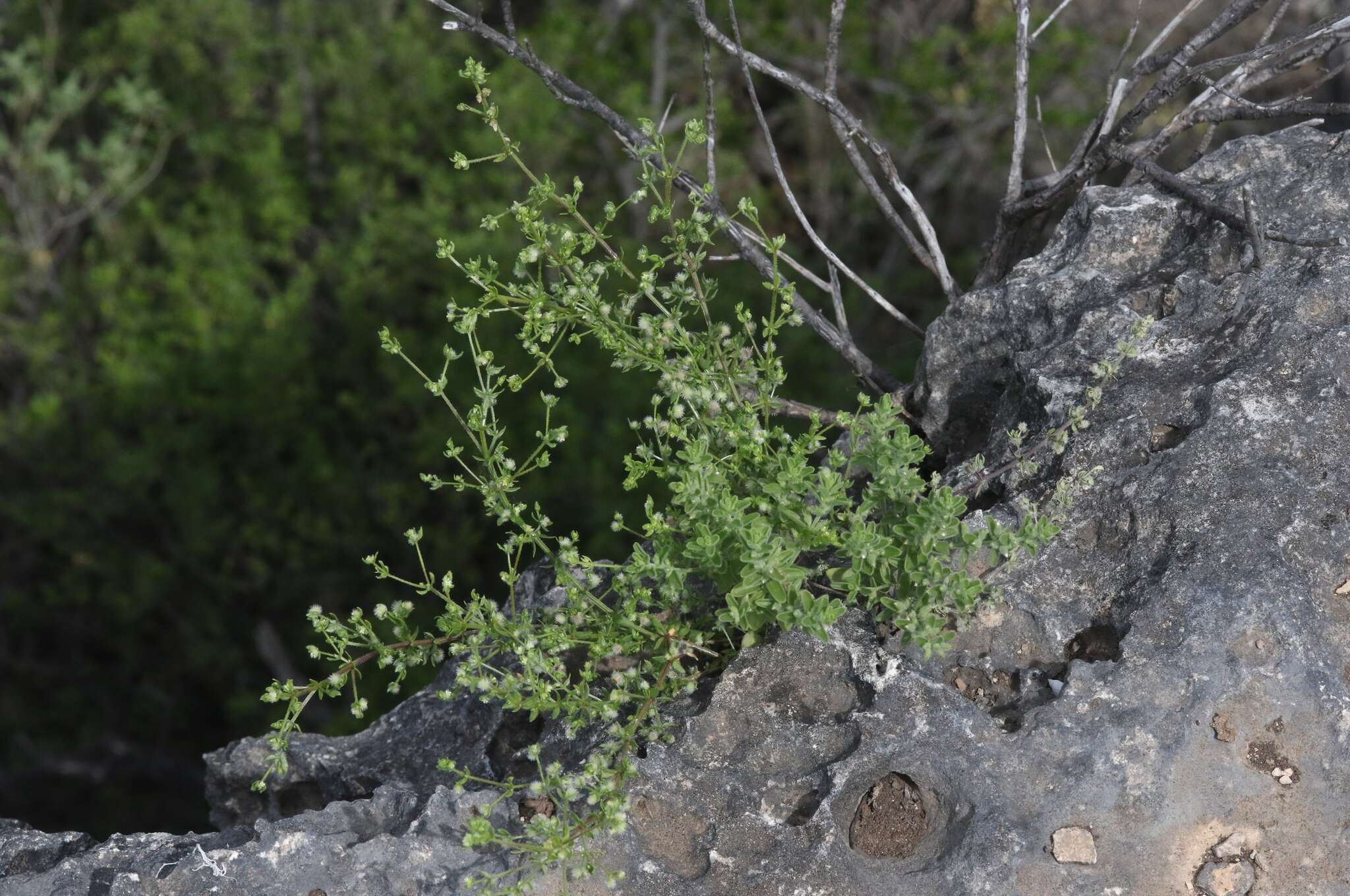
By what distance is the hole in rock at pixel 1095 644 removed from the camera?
1.93 m

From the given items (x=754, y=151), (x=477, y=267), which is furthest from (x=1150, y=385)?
(x=754, y=151)

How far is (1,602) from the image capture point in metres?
6.86

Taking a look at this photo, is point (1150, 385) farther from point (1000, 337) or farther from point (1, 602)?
point (1, 602)

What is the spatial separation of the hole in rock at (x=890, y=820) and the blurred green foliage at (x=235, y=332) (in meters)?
4.06

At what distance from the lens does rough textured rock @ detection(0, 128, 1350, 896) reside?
1775 mm

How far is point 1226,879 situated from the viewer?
1.76 meters

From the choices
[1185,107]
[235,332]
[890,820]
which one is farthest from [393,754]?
[235,332]

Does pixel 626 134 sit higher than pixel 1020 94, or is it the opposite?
pixel 1020 94

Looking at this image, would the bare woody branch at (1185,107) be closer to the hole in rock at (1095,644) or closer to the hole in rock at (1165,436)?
the hole in rock at (1165,436)

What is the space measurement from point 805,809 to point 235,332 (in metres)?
5.31

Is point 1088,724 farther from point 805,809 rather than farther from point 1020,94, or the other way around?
point 1020,94

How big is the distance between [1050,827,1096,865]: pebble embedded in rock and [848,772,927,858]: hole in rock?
185 mm

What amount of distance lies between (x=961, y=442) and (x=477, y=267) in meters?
1.01

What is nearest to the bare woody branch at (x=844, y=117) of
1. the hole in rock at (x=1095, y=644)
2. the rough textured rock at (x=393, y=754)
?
the hole in rock at (x=1095, y=644)
